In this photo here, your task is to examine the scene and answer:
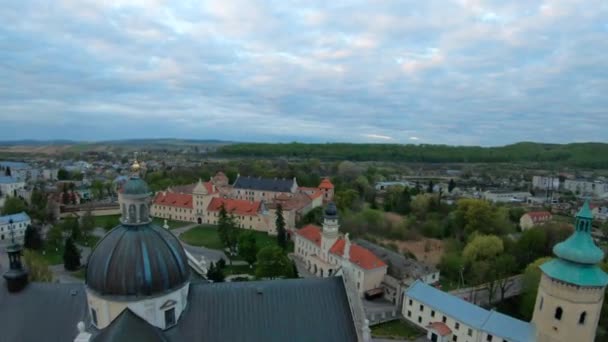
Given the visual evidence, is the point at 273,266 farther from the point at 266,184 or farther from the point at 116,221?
the point at 266,184

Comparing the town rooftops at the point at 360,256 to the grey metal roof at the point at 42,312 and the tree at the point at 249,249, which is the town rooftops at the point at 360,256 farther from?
the grey metal roof at the point at 42,312

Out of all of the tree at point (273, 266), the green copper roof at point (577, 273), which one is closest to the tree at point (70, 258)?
the tree at point (273, 266)

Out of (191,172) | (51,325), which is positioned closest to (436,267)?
(51,325)

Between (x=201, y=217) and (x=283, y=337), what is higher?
(x=283, y=337)

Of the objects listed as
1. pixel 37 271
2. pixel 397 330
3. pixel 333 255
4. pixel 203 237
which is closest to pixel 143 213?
pixel 37 271

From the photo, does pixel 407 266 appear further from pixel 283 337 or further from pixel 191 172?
pixel 191 172
